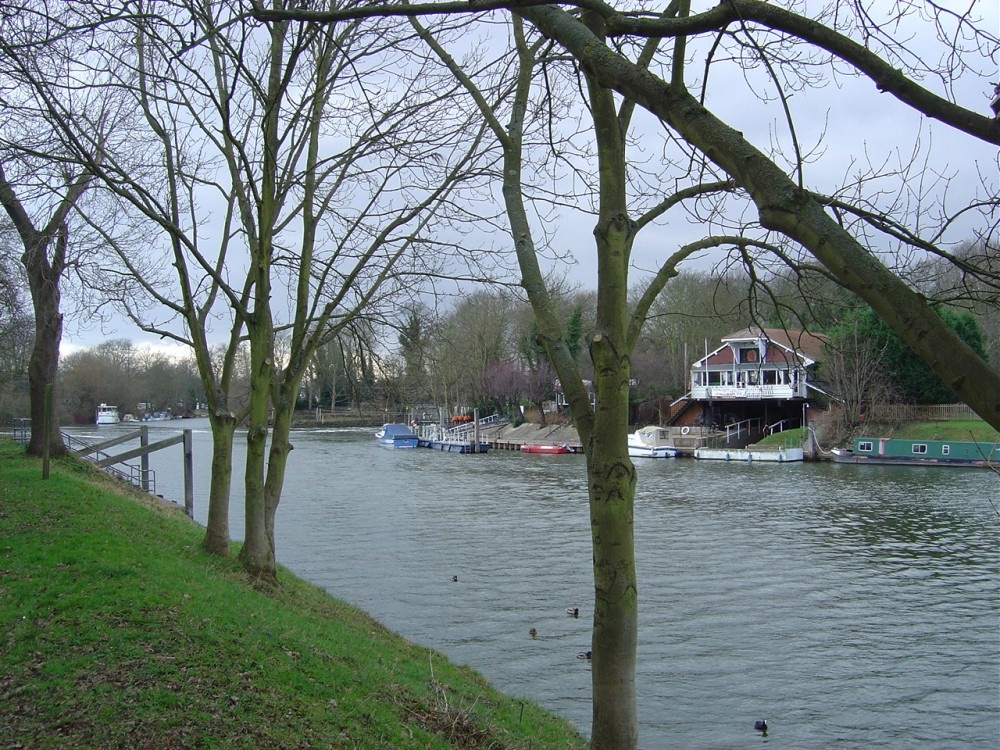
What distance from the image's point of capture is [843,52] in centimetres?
331

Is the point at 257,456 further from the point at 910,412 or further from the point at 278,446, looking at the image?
the point at 910,412

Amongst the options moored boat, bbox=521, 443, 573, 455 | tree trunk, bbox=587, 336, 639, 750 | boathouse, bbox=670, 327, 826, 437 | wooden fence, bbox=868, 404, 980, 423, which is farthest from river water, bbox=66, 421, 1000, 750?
moored boat, bbox=521, 443, 573, 455

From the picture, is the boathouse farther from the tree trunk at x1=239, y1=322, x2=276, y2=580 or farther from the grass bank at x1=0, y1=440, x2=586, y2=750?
the grass bank at x1=0, y1=440, x2=586, y2=750

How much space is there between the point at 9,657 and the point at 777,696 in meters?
9.36

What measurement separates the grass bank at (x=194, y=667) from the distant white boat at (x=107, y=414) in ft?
255

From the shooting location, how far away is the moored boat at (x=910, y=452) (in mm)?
43031

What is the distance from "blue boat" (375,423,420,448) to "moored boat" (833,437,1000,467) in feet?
111

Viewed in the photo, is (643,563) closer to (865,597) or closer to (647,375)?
(865,597)

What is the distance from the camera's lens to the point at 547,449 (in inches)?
2391

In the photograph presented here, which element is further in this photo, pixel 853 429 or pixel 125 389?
pixel 125 389

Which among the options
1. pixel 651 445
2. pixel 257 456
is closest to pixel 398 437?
pixel 651 445

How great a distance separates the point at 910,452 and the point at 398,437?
3826 centimetres

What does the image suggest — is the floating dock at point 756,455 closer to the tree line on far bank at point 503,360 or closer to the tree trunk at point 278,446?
the tree line on far bank at point 503,360

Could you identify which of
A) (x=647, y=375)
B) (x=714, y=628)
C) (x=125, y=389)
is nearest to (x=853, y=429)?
(x=647, y=375)
